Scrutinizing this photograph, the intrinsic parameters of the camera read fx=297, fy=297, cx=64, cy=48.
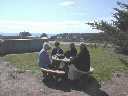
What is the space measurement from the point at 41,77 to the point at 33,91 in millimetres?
2601

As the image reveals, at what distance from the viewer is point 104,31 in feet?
19.9

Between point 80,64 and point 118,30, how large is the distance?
4.35 metres

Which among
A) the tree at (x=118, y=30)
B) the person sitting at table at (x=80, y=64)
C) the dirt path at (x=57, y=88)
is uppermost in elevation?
the tree at (x=118, y=30)

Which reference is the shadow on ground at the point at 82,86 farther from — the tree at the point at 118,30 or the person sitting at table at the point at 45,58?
the tree at the point at 118,30

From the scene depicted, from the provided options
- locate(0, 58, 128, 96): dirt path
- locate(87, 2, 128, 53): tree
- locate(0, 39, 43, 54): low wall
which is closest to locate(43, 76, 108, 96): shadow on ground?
locate(0, 58, 128, 96): dirt path

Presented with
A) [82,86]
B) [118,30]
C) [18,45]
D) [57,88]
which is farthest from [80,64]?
[18,45]

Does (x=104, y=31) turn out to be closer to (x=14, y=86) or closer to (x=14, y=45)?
(x=14, y=86)

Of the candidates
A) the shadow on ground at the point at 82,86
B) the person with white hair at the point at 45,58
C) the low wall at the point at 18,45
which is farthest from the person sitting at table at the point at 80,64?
the low wall at the point at 18,45

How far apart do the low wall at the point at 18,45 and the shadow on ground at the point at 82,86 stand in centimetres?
1577

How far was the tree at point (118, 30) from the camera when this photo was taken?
5332 millimetres

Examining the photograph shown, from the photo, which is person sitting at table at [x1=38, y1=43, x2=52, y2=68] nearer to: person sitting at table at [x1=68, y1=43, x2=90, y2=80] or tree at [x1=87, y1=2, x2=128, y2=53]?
person sitting at table at [x1=68, y1=43, x2=90, y2=80]

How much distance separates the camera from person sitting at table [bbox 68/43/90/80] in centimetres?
1018

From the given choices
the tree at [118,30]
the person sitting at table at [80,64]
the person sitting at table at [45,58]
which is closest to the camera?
the tree at [118,30]

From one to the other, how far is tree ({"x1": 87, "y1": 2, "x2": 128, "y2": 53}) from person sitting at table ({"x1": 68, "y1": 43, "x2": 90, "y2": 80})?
142 inches
